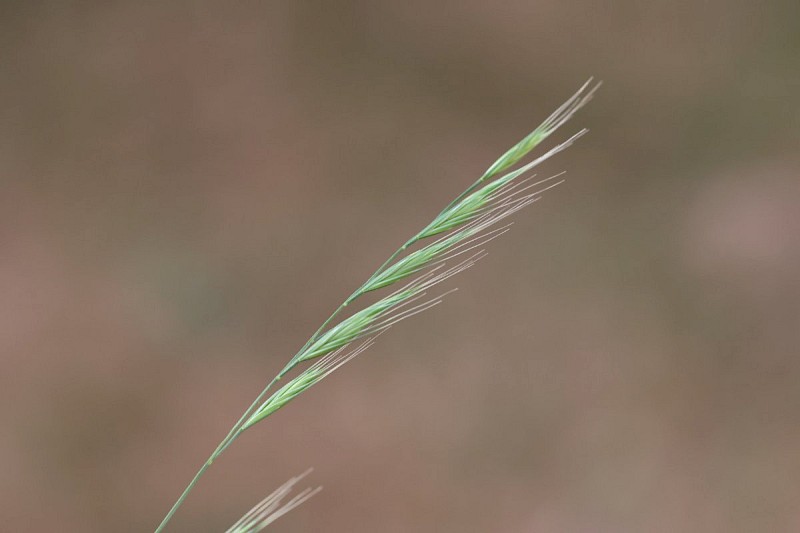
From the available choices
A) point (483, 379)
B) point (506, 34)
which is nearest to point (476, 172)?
point (506, 34)

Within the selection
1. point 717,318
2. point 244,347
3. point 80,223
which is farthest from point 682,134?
point 80,223

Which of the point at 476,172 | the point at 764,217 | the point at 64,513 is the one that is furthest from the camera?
the point at 476,172

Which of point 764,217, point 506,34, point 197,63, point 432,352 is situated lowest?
point 764,217

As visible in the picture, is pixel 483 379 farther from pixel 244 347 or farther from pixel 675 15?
pixel 675 15

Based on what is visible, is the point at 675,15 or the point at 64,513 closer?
the point at 64,513

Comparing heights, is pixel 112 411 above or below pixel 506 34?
below

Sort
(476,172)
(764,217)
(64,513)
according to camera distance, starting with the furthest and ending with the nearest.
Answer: (476,172) < (764,217) < (64,513)
